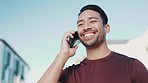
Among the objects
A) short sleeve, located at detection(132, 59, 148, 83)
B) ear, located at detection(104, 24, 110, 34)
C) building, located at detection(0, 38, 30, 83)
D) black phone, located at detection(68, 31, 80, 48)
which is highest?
ear, located at detection(104, 24, 110, 34)

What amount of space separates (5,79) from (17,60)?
25.3 ft

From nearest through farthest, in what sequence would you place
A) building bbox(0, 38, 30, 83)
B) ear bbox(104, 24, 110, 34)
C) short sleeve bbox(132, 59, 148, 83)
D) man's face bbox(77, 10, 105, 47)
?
short sleeve bbox(132, 59, 148, 83)
man's face bbox(77, 10, 105, 47)
ear bbox(104, 24, 110, 34)
building bbox(0, 38, 30, 83)

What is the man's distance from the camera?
1812 mm

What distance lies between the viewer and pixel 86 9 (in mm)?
2160

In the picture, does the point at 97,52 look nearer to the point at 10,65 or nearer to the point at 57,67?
the point at 57,67

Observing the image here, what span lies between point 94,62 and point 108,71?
160 millimetres

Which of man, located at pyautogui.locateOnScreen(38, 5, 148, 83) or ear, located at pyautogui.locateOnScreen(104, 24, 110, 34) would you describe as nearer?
man, located at pyautogui.locateOnScreen(38, 5, 148, 83)

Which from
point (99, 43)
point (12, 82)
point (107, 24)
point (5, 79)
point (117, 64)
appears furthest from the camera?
point (12, 82)

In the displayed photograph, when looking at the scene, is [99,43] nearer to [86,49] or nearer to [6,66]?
[86,49]

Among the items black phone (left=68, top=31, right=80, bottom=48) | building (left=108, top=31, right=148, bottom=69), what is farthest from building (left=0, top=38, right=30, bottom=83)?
black phone (left=68, top=31, right=80, bottom=48)

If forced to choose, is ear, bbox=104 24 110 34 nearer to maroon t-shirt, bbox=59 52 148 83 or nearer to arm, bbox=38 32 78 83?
maroon t-shirt, bbox=59 52 148 83

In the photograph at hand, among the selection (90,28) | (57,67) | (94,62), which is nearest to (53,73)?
(57,67)

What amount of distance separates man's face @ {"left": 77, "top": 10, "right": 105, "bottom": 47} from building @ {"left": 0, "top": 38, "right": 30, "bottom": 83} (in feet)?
95.0

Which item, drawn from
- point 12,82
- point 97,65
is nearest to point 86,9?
point 97,65
